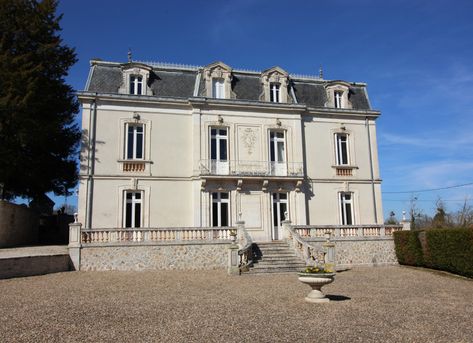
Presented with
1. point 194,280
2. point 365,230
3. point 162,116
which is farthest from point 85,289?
point 365,230

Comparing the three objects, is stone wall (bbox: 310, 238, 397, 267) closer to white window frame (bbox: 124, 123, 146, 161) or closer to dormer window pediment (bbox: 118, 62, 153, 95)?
white window frame (bbox: 124, 123, 146, 161)

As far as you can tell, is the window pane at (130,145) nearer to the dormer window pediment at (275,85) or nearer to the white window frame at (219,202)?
the white window frame at (219,202)

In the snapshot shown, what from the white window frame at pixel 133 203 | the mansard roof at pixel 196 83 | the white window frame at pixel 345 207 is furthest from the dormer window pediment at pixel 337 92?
the white window frame at pixel 133 203

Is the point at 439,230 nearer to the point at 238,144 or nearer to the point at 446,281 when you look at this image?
the point at 446,281

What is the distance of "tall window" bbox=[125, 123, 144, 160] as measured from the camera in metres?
18.2

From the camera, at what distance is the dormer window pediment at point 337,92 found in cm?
2133

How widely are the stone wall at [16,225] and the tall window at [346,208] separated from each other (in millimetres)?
15731

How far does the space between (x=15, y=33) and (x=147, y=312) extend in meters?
16.4

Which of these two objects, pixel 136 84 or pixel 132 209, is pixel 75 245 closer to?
pixel 132 209

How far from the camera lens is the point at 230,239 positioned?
51.4ft

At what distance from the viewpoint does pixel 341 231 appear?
16.9 m

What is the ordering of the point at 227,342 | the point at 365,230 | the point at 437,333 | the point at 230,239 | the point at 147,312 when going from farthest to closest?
the point at 365,230
the point at 230,239
the point at 147,312
the point at 437,333
the point at 227,342

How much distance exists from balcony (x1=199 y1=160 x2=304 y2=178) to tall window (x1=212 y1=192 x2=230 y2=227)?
44.7 inches

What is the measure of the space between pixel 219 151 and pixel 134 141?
3.99 meters
